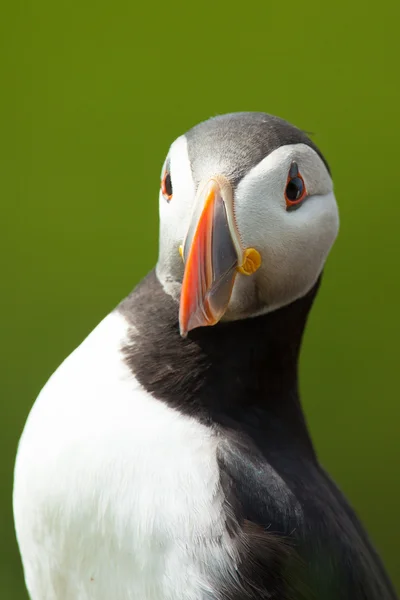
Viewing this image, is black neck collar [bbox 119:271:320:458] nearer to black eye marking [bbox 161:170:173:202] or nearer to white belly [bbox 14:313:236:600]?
white belly [bbox 14:313:236:600]

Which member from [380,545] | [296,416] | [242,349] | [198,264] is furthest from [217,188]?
[380,545]

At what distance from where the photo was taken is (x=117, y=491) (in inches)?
54.7

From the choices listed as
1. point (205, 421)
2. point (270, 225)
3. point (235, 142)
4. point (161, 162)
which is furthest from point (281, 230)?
point (161, 162)

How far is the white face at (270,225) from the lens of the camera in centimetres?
137

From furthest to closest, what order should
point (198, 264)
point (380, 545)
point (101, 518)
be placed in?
1. point (380, 545)
2. point (101, 518)
3. point (198, 264)

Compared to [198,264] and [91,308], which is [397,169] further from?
[198,264]

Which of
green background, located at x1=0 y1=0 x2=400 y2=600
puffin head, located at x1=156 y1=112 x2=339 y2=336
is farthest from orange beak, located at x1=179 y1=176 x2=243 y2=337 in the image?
green background, located at x1=0 y1=0 x2=400 y2=600

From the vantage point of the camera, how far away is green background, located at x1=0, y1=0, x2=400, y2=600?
261cm

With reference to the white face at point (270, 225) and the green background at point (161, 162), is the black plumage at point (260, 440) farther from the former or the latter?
the green background at point (161, 162)

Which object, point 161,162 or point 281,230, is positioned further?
point 161,162

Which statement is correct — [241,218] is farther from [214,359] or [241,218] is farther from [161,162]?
[161,162]

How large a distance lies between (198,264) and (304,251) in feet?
0.74

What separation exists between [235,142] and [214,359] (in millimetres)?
314

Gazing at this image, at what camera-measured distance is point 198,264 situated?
1.29 m
